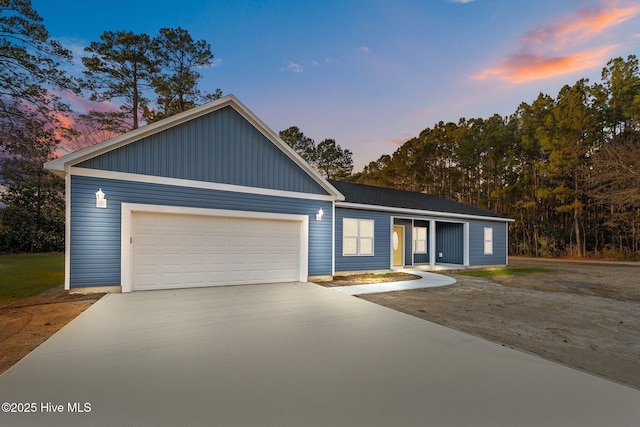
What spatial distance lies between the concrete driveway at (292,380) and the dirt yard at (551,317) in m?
0.59

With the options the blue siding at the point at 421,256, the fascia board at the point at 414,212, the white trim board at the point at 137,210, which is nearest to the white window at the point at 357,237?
the fascia board at the point at 414,212

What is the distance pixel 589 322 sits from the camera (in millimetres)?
5020

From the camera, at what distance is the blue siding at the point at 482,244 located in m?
13.9

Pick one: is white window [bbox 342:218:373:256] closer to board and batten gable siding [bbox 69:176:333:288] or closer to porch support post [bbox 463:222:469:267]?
board and batten gable siding [bbox 69:176:333:288]

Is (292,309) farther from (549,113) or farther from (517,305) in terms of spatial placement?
(549,113)

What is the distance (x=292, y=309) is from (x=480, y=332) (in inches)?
126

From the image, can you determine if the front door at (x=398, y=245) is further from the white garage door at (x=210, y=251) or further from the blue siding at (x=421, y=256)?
the white garage door at (x=210, y=251)

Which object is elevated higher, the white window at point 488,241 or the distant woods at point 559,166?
the distant woods at point 559,166

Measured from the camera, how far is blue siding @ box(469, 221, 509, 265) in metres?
13.9

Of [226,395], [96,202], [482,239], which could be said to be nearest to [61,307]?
[96,202]

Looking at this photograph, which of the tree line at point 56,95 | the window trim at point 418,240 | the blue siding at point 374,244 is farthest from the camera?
the window trim at point 418,240

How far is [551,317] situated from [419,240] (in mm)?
9101

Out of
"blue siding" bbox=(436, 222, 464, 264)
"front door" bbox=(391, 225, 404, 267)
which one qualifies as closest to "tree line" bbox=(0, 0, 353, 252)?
"front door" bbox=(391, 225, 404, 267)

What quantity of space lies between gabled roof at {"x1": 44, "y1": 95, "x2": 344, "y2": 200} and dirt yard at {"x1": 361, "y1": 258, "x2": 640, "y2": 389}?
4.51 meters
